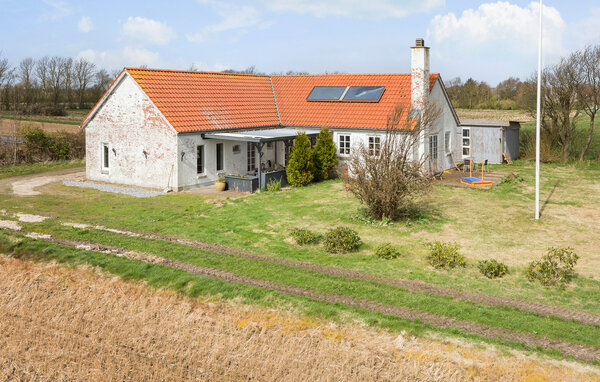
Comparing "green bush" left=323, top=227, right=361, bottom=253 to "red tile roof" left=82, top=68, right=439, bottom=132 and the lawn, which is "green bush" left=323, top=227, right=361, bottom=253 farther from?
"red tile roof" left=82, top=68, right=439, bottom=132

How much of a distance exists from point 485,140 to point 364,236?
725 inches

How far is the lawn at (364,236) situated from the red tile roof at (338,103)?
3622 mm

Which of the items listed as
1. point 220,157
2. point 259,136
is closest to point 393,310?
point 259,136

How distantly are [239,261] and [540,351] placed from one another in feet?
23.4

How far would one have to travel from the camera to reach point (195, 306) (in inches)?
417

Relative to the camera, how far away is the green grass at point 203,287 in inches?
376

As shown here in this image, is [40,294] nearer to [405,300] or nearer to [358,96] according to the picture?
[405,300]

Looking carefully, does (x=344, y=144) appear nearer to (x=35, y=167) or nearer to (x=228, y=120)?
(x=228, y=120)

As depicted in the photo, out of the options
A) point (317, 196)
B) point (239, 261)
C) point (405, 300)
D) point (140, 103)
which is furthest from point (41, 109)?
point (405, 300)

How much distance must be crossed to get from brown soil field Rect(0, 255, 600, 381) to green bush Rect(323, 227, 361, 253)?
13.7 ft

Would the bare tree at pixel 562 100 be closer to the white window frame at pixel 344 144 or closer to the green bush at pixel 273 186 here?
the white window frame at pixel 344 144

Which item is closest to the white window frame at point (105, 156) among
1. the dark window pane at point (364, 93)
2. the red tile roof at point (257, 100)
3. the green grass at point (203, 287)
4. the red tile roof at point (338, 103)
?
the red tile roof at point (257, 100)

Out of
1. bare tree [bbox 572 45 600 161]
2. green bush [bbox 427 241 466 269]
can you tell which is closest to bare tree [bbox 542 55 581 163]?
bare tree [bbox 572 45 600 161]

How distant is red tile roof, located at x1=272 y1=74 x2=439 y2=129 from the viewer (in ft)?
85.7
